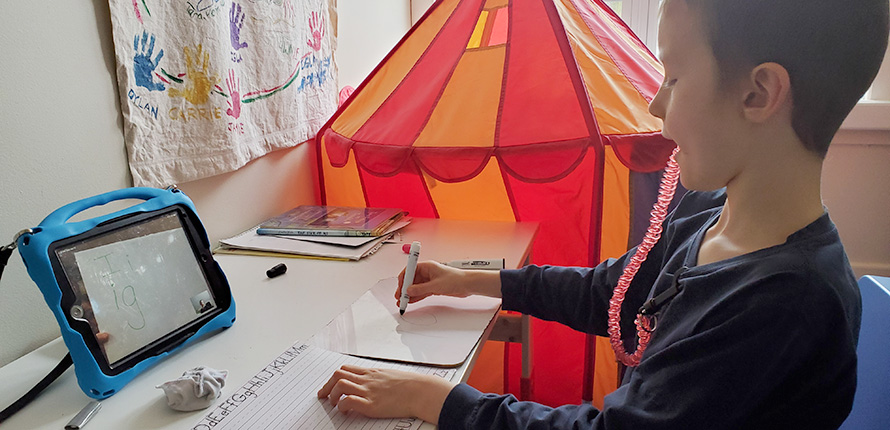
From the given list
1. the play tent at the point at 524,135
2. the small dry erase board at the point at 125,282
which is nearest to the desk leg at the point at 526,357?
the play tent at the point at 524,135

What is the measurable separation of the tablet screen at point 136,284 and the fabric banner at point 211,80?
0.20 m

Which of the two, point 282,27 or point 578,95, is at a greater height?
point 282,27

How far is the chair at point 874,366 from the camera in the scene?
26.6 inches

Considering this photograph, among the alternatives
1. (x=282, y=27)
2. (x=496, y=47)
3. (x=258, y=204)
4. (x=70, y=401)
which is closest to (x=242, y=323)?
(x=70, y=401)

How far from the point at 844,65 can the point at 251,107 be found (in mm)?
995

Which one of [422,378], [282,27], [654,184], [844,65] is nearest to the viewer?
[844,65]

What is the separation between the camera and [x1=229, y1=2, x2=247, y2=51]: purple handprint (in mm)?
1098

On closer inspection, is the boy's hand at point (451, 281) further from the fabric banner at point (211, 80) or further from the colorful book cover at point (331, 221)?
the fabric banner at point (211, 80)

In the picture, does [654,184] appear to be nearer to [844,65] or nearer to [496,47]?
[496,47]

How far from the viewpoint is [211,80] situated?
40.8 inches

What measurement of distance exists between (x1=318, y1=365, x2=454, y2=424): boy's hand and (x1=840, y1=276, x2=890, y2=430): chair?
1.62 feet

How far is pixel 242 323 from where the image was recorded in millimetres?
810

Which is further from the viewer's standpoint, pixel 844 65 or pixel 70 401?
pixel 70 401

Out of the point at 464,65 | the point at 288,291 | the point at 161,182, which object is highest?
the point at 464,65
